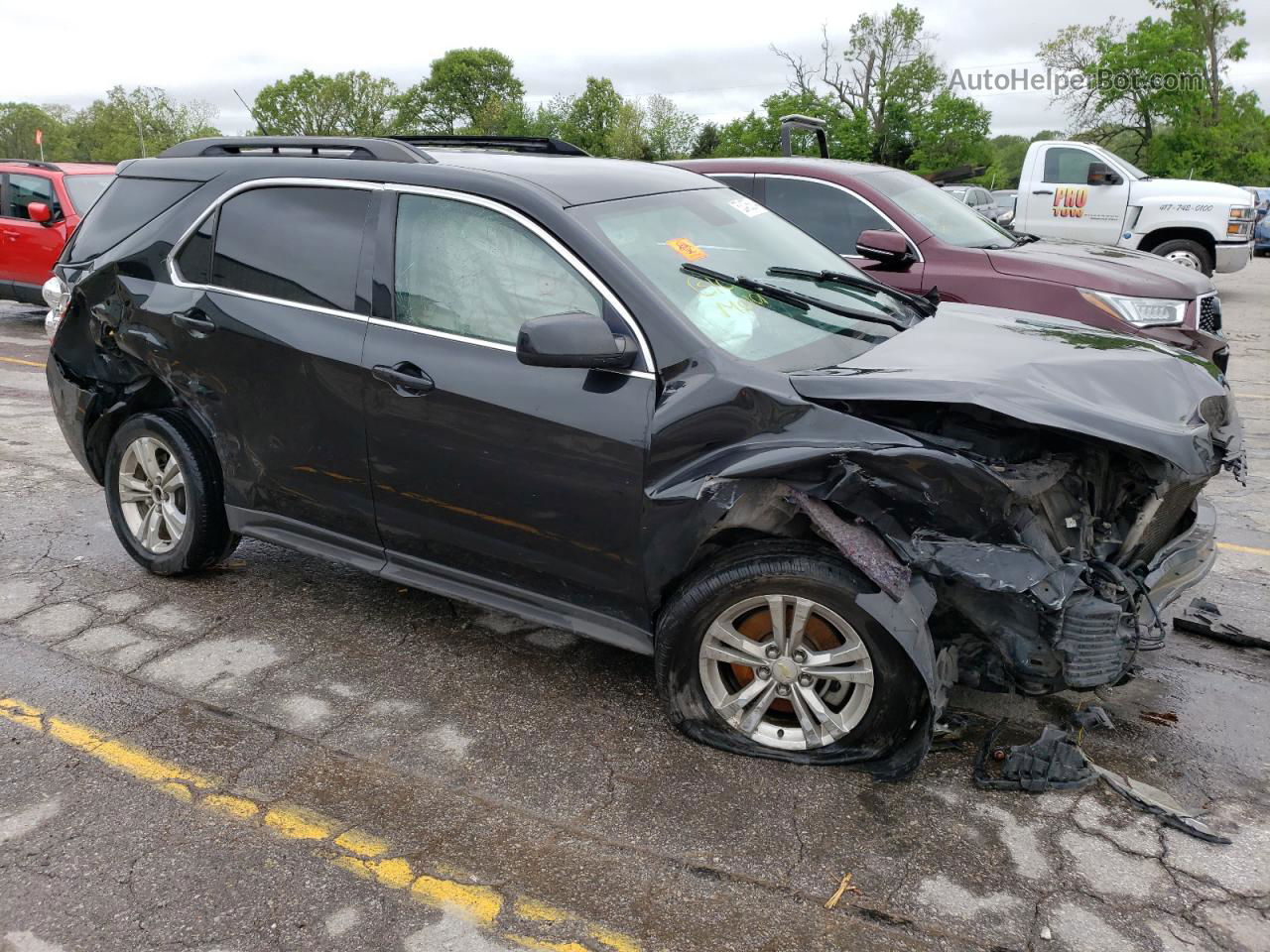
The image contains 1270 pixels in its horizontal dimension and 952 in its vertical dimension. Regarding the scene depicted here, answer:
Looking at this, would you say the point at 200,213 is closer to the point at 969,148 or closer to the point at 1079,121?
the point at 1079,121

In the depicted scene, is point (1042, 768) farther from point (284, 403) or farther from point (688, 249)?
point (284, 403)

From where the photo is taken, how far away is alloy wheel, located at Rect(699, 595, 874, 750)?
3.16 m

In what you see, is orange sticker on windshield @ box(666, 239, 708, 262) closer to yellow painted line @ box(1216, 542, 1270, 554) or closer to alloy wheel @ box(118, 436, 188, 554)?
alloy wheel @ box(118, 436, 188, 554)

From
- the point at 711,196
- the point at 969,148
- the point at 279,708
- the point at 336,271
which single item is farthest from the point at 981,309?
the point at 969,148

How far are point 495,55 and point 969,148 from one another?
55.2m

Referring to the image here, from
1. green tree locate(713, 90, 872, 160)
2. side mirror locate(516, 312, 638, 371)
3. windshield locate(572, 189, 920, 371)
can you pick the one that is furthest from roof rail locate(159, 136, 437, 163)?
green tree locate(713, 90, 872, 160)

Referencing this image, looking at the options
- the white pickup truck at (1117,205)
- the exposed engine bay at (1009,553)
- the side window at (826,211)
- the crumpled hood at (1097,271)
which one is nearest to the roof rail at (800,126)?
the side window at (826,211)

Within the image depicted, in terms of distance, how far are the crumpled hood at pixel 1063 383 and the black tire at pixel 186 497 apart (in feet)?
8.73

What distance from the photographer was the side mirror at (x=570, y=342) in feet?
10.5

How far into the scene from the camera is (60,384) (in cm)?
491

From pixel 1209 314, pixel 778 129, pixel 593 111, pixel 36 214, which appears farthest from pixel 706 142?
pixel 1209 314

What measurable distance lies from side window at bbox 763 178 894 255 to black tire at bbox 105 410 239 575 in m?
4.29

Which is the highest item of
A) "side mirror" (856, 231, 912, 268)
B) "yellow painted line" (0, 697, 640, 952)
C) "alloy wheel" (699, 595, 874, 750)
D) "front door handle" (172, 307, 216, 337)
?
"side mirror" (856, 231, 912, 268)

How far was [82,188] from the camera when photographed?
479 inches
